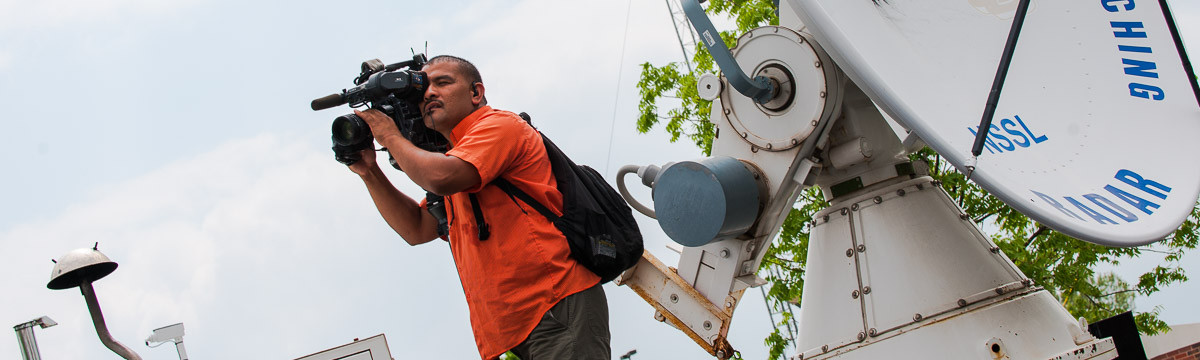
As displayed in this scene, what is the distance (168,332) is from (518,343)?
16.6 ft

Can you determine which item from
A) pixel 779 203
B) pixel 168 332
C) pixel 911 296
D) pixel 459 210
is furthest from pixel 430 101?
pixel 168 332

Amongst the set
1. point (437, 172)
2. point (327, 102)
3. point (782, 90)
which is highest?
point (327, 102)

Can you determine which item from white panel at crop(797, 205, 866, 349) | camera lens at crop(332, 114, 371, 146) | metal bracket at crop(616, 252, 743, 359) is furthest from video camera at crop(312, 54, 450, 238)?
white panel at crop(797, 205, 866, 349)

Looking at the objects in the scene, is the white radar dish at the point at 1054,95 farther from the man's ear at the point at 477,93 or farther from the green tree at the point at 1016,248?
the green tree at the point at 1016,248

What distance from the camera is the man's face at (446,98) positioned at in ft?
11.5

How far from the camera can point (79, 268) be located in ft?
18.6

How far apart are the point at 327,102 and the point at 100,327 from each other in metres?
3.28

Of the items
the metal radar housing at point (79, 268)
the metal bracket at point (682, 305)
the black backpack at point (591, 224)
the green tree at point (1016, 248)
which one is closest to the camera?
the black backpack at point (591, 224)

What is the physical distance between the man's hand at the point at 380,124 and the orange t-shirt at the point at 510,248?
23 centimetres

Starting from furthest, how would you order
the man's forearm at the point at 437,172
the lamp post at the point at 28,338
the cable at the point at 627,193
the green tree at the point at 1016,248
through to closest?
1. the green tree at the point at 1016,248
2. the lamp post at the point at 28,338
3. the cable at the point at 627,193
4. the man's forearm at the point at 437,172

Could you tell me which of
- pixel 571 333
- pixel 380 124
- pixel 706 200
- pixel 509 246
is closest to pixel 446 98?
pixel 380 124

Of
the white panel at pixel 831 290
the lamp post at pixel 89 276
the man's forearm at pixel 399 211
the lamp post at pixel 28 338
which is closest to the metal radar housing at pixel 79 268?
the lamp post at pixel 89 276

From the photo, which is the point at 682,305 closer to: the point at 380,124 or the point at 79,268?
the point at 380,124

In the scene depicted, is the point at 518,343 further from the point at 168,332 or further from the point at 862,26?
the point at 168,332
